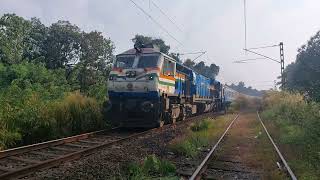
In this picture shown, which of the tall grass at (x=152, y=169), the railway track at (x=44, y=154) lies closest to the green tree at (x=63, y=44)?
the railway track at (x=44, y=154)

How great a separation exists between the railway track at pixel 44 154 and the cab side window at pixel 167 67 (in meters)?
4.24

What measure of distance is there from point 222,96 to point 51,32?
19.7 meters

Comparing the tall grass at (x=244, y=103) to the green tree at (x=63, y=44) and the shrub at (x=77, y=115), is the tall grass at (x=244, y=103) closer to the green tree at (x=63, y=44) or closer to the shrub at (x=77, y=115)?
the green tree at (x=63, y=44)

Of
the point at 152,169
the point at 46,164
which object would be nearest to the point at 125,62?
the point at 46,164

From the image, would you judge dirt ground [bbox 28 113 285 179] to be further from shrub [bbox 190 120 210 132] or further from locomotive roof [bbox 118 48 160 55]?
locomotive roof [bbox 118 48 160 55]

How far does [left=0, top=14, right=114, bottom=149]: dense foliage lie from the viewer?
1234cm

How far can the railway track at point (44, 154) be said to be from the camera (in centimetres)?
Result: 772

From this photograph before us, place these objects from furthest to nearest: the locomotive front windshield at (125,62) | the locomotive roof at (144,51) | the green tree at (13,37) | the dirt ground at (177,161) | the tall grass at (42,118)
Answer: the green tree at (13,37) < the locomotive roof at (144,51) < the locomotive front windshield at (125,62) < the tall grass at (42,118) < the dirt ground at (177,161)

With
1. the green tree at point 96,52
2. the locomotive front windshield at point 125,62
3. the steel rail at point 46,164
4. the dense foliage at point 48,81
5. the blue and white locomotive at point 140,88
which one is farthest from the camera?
the green tree at point 96,52

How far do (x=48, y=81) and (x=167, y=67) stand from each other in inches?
431

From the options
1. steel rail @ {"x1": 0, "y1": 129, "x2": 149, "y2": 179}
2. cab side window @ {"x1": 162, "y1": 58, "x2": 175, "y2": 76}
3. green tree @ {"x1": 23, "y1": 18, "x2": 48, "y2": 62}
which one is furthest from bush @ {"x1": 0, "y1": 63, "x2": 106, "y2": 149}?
green tree @ {"x1": 23, "y1": 18, "x2": 48, "y2": 62}

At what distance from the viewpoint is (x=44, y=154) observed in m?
9.62

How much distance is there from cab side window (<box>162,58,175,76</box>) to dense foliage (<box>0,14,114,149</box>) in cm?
331

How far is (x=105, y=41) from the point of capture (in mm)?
39875
